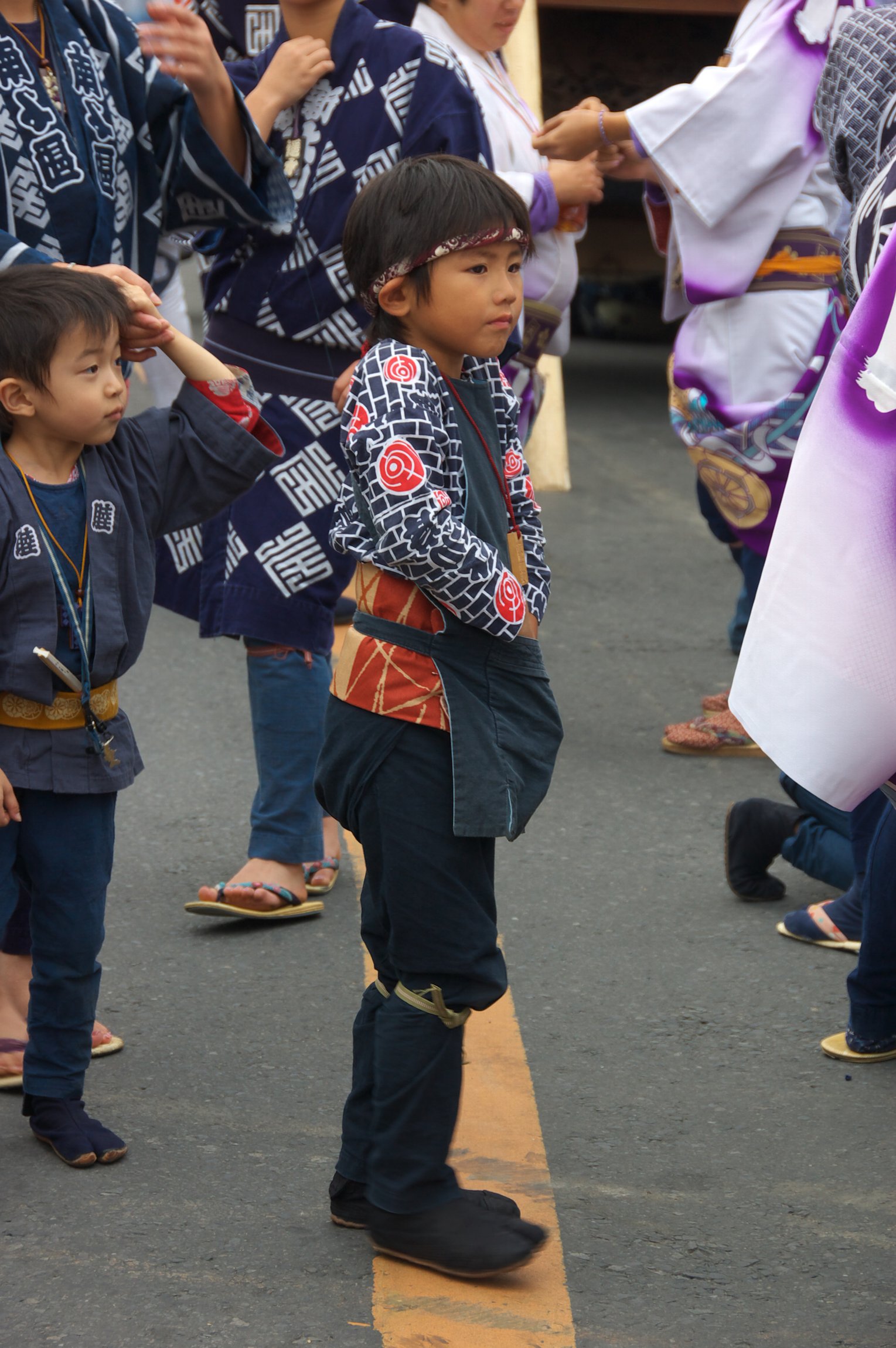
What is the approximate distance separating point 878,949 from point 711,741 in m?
1.81

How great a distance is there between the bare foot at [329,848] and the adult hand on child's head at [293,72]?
1414 mm

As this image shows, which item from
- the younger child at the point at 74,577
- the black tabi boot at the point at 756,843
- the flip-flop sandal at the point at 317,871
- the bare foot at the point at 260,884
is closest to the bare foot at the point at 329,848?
the flip-flop sandal at the point at 317,871

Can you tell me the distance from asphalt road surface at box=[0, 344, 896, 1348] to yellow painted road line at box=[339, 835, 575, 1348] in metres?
0.02

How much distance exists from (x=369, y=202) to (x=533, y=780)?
75 cm

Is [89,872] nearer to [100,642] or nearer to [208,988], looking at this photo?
[100,642]

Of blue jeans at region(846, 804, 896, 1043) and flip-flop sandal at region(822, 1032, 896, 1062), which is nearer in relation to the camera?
blue jeans at region(846, 804, 896, 1043)

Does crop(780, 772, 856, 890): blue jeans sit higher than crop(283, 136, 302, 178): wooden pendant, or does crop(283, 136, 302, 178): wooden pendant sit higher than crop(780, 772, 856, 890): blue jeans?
crop(283, 136, 302, 178): wooden pendant

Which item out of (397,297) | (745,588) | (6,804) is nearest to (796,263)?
(745,588)

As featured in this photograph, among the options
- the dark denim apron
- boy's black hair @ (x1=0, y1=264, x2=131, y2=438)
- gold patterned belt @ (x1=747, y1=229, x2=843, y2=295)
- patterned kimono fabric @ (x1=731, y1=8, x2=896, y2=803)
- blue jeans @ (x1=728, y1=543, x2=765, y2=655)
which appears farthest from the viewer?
blue jeans @ (x1=728, y1=543, x2=765, y2=655)

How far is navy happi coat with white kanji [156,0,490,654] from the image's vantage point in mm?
3238

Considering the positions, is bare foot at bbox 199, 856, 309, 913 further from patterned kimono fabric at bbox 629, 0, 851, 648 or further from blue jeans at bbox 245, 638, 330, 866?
patterned kimono fabric at bbox 629, 0, 851, 648

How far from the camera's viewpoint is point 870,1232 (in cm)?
222

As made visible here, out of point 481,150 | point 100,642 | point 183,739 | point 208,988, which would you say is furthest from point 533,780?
point 183,739

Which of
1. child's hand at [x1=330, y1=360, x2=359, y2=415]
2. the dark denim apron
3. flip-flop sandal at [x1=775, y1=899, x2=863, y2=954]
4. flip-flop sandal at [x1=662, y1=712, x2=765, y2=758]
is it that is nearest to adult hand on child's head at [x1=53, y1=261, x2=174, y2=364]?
the dark denim apron
